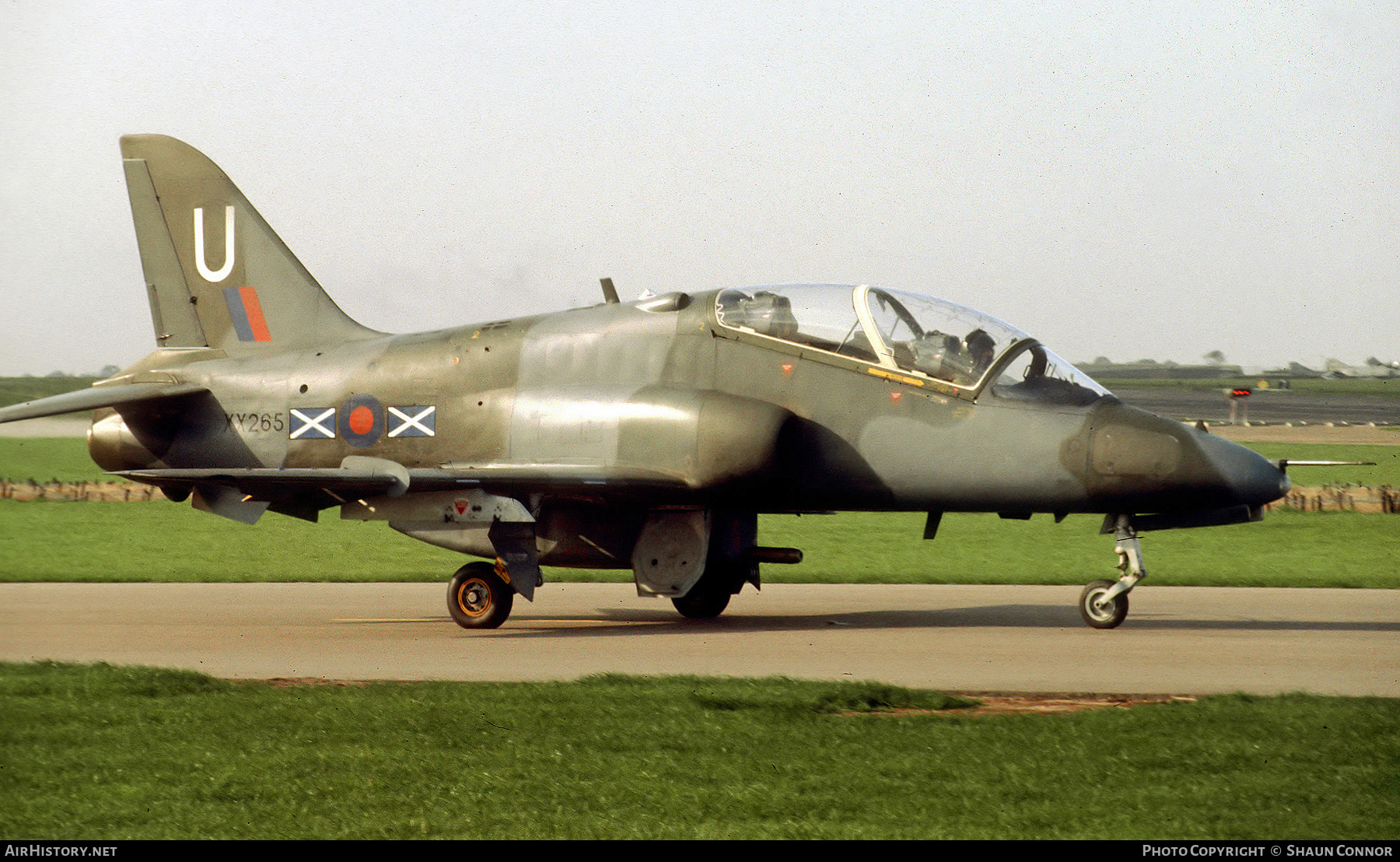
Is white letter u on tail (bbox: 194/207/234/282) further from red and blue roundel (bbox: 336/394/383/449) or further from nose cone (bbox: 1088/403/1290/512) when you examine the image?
nose cone (bbox: 1088/403/1290/512)

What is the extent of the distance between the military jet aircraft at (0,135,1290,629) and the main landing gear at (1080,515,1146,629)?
0.02m

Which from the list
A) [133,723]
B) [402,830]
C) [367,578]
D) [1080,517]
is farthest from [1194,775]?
[1080,517]

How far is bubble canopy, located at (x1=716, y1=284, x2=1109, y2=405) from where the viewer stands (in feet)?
42.3

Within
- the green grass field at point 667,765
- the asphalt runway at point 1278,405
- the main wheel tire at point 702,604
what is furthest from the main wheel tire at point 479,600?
the asphalt runway at point 1278,405

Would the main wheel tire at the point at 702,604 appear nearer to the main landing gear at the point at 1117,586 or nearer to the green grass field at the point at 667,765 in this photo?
the main landing gear at the point at 1117,586

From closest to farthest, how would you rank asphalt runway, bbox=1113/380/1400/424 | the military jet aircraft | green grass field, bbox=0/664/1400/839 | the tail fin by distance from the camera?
green grass field, bbox=0/664/1400/839, the military jet aircraft, the tail fin, asphalt runway, bbox=1113/380/1400/424

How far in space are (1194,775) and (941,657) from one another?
4.59 meters

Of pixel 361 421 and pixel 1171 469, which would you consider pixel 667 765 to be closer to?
pixel 1171 469

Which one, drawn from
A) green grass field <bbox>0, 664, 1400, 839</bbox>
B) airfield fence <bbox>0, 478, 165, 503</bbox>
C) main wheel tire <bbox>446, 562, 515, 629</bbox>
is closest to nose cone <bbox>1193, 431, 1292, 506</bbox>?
green grass field <bbox>0, 664, 1400, 839</bbox>

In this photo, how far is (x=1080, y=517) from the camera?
26.4 m

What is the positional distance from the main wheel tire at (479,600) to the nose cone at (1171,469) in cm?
595

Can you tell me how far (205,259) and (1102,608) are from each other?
11516 mm

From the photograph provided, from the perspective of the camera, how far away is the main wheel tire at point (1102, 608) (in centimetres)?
1319

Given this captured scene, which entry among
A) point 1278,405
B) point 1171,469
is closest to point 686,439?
point 1171,469
